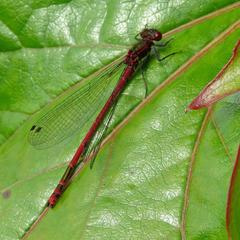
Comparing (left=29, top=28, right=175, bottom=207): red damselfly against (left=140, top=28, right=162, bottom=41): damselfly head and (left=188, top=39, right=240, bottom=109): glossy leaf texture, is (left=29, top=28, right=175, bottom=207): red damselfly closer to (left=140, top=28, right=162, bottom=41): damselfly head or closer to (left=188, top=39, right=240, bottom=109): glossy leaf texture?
(left=140, top=28, right=162, bottom=41): damselfly head

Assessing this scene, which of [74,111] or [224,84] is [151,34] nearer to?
[74,111]

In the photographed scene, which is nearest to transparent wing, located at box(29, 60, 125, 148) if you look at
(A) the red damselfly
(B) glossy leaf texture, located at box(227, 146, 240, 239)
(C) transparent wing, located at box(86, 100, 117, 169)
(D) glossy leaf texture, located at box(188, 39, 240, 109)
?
(A) the red damselfly

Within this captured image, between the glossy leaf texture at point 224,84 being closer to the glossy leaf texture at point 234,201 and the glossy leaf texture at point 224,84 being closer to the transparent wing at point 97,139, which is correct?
the glossy leaf texture at point 234,201

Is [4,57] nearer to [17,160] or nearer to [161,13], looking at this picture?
[17,160]

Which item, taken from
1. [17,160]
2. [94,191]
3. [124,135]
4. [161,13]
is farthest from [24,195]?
[161,13]

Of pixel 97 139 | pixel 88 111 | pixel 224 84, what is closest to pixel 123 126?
pixel 97 139

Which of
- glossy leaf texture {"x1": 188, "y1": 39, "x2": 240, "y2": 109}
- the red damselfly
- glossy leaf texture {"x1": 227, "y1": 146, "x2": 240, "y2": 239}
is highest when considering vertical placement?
glossy leaf texture {"x1": 188, "y1": 39, "x2": 240, "y2": 109}

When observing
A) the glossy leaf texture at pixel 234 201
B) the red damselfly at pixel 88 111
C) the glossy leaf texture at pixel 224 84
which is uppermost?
the glossy leaf texture at pixel 224 84

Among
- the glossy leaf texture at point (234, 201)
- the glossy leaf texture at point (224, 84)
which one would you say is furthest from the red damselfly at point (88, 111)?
the glossy leaf texture at point (234, 201)
